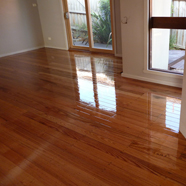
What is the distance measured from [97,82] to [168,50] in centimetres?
134

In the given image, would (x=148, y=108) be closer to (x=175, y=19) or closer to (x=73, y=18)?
(x=175, y=19)

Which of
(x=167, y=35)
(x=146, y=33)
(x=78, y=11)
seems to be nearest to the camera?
(x=167, y=35)

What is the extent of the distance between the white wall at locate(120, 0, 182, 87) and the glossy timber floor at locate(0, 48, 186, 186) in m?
0.17

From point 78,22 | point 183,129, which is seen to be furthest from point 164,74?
point 78,22

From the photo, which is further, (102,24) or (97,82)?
(102,24)

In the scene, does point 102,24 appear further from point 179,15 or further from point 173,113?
point 173,113

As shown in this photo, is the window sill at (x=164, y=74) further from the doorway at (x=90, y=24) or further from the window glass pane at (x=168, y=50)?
the doorway at (x=90, y=24)

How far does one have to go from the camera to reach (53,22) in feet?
22.3

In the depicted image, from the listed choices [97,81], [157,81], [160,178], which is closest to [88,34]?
[97,81]

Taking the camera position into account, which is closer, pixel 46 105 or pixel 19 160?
pixel 19 160

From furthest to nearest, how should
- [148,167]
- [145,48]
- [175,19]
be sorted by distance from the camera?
1. [145,48]
2. [175,19]
3. [148,167]

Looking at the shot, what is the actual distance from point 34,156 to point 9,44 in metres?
5.50

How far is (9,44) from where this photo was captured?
6.71 m

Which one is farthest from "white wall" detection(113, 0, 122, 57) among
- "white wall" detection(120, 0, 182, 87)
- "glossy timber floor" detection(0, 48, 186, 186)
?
"white wall" detection(120, 0, 182, 87)
